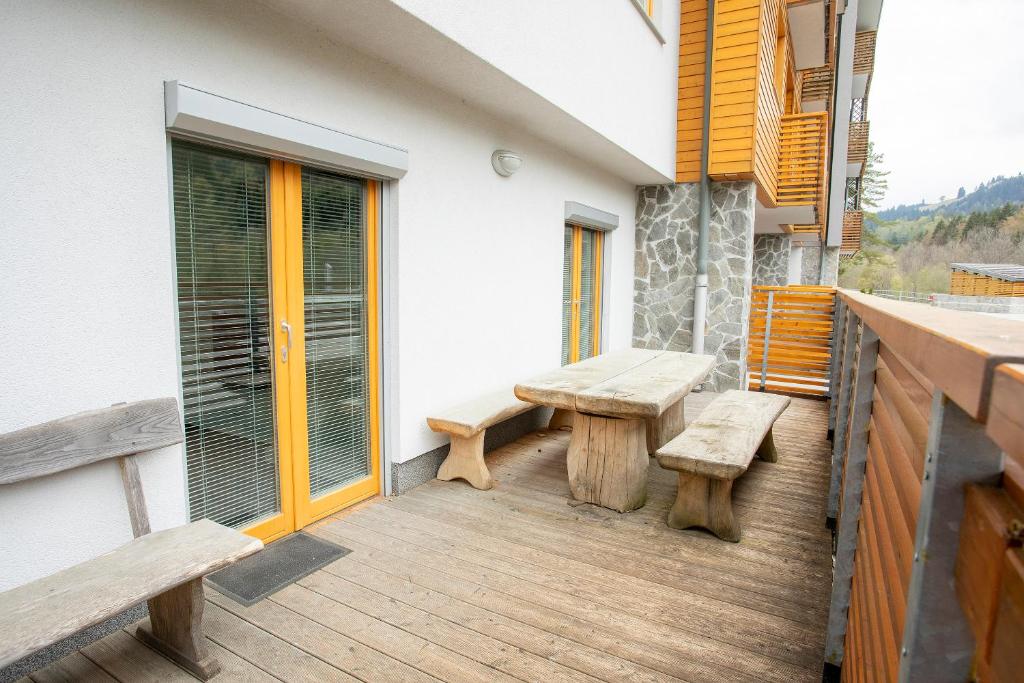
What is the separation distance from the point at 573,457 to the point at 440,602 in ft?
5.06

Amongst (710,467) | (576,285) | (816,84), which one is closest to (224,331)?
(710,467)

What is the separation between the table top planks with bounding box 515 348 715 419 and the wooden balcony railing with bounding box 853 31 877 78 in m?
18.9

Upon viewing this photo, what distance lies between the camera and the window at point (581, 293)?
651 centimetres

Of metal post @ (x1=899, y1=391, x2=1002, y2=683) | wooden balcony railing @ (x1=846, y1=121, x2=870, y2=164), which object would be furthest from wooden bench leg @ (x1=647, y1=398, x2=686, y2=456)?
wooden balcony railing @ (x1=846, y1=121, x2=870, y2=164)

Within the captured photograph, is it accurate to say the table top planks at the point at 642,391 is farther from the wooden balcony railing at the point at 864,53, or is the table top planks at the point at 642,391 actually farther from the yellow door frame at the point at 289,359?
the wooden balcony railing at the point at 864,53

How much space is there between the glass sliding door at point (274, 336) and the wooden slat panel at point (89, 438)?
261 mm

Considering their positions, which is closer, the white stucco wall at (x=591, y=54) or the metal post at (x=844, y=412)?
the metal post at (x=844, y=412)

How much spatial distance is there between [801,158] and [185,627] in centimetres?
982

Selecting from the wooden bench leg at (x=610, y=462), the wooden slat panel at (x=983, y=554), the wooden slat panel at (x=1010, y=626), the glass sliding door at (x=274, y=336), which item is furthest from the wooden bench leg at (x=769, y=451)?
the wooden slat panel at (x=1010, y=626)

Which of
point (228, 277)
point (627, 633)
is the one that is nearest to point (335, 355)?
point (228, 277)

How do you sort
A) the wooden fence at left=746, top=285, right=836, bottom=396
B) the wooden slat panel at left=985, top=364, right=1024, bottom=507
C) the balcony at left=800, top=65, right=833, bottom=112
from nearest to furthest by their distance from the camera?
1. the wooden slat panel at left=985, top=364, right=1024, bottom=507
2. the wooden fence at left=746, top=285, right=836, bottom=396
3. the balcony at left=800, top=65, right=833, bottom=112

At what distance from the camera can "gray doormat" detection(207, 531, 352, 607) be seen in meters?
2.77

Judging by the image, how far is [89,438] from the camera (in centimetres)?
227

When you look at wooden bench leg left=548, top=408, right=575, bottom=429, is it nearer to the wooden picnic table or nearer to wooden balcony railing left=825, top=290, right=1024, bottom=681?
the wooden picnic table
